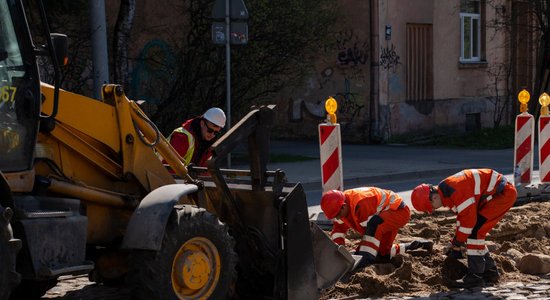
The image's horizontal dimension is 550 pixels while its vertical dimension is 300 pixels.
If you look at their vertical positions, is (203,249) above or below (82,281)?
above

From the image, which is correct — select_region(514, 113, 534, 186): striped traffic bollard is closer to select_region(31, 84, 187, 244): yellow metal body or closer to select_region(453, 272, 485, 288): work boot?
select_region(453, 272, 485, 288): work boot

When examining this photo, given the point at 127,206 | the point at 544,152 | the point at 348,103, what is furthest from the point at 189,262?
the point at 348,103

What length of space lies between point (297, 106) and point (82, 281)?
57.6ft

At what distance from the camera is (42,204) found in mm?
6324

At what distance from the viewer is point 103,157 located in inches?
272

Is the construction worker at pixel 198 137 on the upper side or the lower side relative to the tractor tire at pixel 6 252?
upper

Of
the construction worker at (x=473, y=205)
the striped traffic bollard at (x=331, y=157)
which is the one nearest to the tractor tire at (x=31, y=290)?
the construction worker at (x=473, y=205)

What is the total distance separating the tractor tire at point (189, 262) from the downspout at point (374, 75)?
58.1 ft

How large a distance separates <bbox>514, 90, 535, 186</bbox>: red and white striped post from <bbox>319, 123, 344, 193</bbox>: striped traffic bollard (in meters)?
3.09

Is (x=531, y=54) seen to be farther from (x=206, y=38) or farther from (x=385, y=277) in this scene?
(x=385, y=277)

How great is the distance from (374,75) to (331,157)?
1236 cm

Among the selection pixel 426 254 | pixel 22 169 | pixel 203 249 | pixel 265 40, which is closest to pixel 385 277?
pixel 426 254

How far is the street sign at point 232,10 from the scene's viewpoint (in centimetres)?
1534

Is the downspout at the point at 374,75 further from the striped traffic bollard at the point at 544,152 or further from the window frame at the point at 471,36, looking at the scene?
the striped traffic bollard at the point at 544,152
